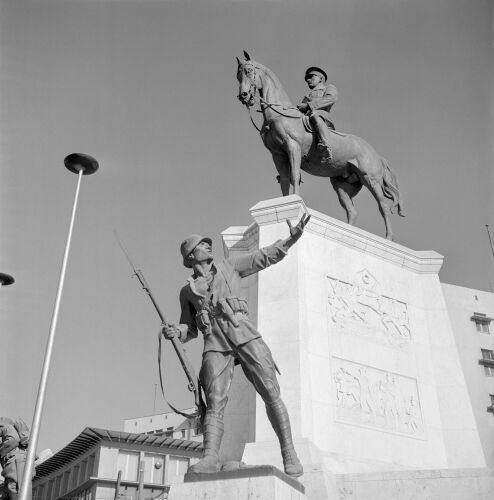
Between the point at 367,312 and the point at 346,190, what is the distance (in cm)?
367

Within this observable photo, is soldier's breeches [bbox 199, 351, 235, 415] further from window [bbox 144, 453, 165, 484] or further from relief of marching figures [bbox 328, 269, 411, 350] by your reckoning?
window [bbox 144, 453, 165, 484]

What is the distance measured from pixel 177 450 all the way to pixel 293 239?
39.4 meters

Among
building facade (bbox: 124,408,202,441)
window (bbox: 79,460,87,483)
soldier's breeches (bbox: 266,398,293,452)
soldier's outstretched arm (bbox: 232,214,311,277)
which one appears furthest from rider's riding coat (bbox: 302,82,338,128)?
building facade (bbox: 124,408,202,441)

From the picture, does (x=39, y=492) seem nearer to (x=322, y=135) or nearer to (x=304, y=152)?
(x=304, y=152)

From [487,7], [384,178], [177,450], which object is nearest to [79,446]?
[177,450]

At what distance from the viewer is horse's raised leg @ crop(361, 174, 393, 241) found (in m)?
12.2

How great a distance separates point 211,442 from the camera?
4.91 m

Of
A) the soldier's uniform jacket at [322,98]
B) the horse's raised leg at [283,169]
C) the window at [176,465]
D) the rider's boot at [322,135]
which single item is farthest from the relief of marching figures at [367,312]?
the window at [176,465]

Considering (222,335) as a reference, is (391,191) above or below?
above

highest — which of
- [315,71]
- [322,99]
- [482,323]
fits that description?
[315,71]

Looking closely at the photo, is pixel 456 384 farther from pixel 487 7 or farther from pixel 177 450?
pixel 177 450

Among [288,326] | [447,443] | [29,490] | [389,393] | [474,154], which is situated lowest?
[29,490]

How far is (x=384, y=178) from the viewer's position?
41.8 ft

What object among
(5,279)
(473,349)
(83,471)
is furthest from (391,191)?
(83,471)
